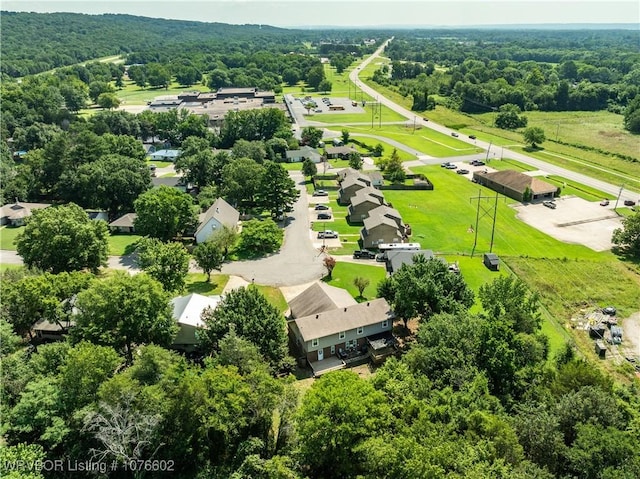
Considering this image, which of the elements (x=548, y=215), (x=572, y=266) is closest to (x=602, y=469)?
(x=572, y=266)

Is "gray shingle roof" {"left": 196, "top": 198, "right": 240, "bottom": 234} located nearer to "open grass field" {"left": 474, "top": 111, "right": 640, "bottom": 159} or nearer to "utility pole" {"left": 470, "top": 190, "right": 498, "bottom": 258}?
"utility pole" {"left": 470, "top": 190, "right": 498, "bottom": 258}

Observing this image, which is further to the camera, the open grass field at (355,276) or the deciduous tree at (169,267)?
the open grass field at (355,276)

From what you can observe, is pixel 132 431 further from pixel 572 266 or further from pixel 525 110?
pixel 525 110

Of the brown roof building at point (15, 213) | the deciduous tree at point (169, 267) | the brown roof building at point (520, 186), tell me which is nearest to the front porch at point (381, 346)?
the deciduous tree at point (169, 267)

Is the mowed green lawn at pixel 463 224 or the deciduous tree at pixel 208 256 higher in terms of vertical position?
the deciduous tree at pixel 208 256

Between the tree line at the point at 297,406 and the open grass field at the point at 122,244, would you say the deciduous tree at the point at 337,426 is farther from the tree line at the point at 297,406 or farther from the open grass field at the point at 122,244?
the open grass field at the point at 122,244

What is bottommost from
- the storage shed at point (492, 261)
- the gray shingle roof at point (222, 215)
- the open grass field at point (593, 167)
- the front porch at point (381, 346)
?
the open grass field at point (593, 167)

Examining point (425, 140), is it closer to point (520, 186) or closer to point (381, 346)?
point (520, 186)
